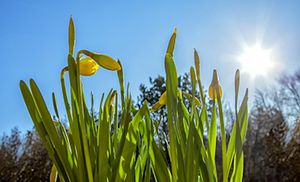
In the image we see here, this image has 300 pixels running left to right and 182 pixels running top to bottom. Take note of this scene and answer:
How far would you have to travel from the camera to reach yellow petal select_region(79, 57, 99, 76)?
636 mm

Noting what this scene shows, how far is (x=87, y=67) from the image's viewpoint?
0.64m

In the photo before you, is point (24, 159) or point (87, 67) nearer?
point (87, 67)

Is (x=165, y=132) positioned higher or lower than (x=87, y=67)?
higher

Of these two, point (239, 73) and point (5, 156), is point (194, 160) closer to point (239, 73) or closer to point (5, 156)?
point (239, 73)

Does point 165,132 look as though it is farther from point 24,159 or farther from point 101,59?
point 101,59

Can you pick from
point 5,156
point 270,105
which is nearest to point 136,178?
point 5,156

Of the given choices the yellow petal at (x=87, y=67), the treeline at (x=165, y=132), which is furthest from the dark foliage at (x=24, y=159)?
the yellow petal at (x=87, y=67)

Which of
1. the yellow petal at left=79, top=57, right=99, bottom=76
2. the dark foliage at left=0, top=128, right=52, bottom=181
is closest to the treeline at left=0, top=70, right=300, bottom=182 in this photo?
the dark foliage at left=0, top=128, right=52, bottom=181

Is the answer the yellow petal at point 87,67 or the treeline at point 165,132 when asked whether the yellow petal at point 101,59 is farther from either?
the treeline at point 165,132

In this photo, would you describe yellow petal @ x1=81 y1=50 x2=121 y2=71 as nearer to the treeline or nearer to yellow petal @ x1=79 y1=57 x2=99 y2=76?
yellow petal @ x1=79 y1=57 x2=99 y2=76

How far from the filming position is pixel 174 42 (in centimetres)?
66

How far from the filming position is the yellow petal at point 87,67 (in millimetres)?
636

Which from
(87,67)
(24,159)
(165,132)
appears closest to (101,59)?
(87,67)

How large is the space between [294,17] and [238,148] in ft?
16.7
